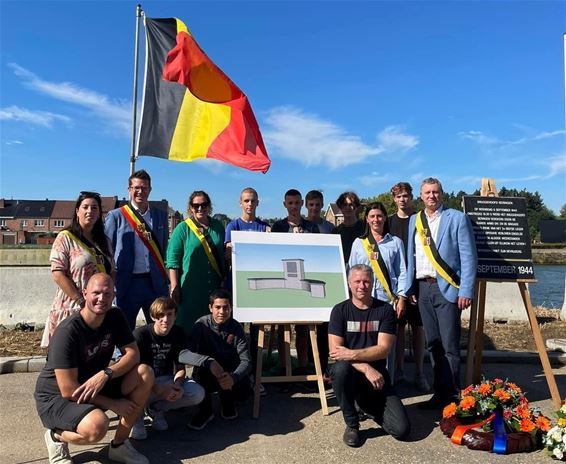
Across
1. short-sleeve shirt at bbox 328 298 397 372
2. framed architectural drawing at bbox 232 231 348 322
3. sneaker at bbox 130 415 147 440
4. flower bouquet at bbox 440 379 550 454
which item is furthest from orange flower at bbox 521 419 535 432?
sneaker at bbox 130 415 147 440

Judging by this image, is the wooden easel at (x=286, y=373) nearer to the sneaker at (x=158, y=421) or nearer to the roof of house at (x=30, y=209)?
the sneaker at (x=158, y=421)

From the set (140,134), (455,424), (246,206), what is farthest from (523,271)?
(140,134)

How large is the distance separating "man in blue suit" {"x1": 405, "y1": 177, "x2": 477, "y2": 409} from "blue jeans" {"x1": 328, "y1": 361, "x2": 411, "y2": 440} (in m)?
0.83

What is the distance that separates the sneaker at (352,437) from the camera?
400cm

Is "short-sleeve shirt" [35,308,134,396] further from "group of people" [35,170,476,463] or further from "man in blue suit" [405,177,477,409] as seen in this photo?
"man in blue suit" [405,177,477,409]

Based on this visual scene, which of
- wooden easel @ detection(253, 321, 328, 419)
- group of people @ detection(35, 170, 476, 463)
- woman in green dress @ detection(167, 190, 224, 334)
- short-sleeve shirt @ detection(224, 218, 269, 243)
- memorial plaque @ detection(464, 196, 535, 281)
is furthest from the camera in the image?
short-sleeve shirt @ detection(224, 218, 269, 243)

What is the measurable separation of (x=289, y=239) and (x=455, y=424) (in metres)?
2.58

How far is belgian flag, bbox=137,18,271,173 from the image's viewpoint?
702cm

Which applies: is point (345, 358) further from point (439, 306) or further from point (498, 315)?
point (498, 315)

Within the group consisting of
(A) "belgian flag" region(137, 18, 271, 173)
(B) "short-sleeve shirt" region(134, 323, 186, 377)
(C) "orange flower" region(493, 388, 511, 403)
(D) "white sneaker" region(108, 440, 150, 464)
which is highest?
(A) "belgian flag" region(137, 18, 271, 173)

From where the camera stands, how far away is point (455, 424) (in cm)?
420

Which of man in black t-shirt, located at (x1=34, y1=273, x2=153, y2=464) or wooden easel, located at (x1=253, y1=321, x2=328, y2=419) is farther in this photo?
wooden easel, located at (x1=253, y1=321, x2=328, y2=419)

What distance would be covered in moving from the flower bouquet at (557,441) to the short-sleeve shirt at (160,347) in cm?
331

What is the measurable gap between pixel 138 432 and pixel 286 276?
7.27ft
